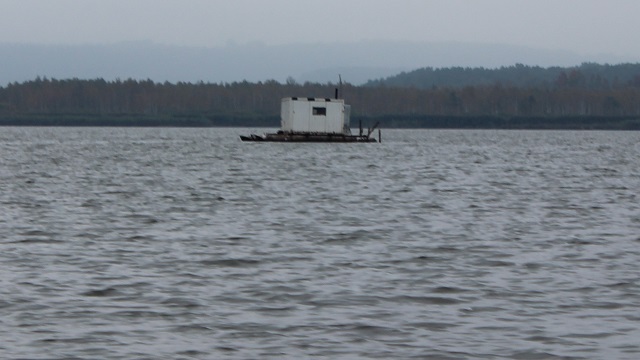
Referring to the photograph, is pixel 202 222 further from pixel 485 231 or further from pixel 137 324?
pixel 137 324

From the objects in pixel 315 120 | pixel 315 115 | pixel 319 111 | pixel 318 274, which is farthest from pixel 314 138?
pixel 318 274

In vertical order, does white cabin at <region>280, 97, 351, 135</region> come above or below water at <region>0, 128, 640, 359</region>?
above

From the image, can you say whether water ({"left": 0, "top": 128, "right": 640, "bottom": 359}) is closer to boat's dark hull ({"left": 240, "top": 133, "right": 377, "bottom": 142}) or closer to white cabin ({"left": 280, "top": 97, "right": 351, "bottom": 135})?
white cabin ({"left": 280, "top": 97, "right": 351, "bottom": 135})

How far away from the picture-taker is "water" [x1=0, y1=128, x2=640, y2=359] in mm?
13398

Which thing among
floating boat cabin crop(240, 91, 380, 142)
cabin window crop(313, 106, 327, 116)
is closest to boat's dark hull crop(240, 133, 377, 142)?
floating boat cabin crop(240, 91, 380, 142)

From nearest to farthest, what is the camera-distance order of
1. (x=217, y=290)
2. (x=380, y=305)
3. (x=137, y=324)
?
(x=137, y=324) → (x=380, y=305) → (x=217, y=290)

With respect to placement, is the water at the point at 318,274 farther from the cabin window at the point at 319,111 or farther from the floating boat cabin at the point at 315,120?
the cabin window at the point at 319,111

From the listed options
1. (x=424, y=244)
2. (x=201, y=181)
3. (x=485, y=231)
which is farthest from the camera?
(x=201, y=181)

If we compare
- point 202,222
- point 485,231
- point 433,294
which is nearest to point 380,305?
point 433,294

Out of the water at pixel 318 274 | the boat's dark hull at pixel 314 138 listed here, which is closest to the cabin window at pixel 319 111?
the boat's dark hull at pixel 314 138

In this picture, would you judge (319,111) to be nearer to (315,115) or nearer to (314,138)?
(315,115)

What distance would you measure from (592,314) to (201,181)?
29013 mm

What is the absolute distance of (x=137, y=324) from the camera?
560 inches

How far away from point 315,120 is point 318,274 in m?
64.8
